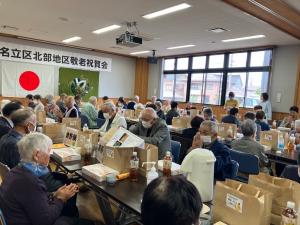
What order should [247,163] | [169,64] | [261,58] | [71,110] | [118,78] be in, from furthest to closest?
[118,78]
[169,64]
[261,58]
[71,110]
[247,163]

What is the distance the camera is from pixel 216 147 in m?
2.36

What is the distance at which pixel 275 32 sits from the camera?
5.96 m

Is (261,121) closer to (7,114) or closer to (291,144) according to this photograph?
(291,144)

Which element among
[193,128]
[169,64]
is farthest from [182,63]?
[193,128]

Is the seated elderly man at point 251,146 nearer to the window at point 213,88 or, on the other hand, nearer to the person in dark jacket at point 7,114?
the person in dark jacket at point 7,114

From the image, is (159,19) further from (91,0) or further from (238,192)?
(238,192)

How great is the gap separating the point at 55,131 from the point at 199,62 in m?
7.46

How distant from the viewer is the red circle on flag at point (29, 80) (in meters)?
8.87

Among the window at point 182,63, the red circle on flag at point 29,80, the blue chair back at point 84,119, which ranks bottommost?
the blue chair back at point 84,119

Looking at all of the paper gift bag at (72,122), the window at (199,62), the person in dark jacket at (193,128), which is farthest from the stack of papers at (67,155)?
the window at (199,62)

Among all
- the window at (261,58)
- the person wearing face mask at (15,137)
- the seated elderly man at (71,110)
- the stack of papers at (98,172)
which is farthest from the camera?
the window at (261,58)

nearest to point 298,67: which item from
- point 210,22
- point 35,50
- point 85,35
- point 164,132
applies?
point 210,22

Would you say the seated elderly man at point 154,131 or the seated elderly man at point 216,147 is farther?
the seated elderly man at point 154,131

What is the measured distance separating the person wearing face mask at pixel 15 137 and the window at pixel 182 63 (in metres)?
8.49
